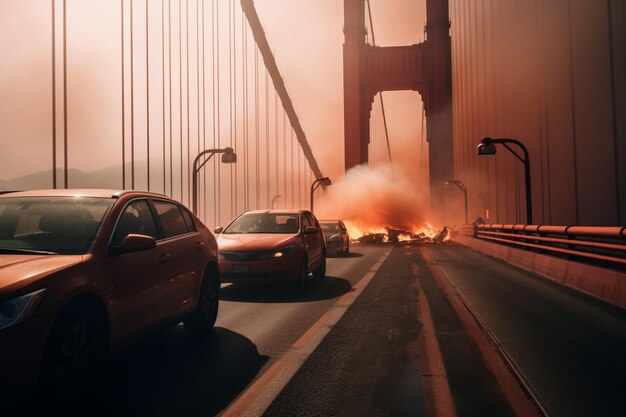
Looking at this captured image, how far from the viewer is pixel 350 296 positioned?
893 centimetres

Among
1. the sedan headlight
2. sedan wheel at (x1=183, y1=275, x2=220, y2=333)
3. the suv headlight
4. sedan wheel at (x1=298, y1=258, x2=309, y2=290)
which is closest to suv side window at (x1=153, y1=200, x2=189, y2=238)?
sedan wheel at (x1=183, y1=275, x2=220, y2=333)

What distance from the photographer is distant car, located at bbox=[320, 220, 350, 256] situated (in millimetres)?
20906

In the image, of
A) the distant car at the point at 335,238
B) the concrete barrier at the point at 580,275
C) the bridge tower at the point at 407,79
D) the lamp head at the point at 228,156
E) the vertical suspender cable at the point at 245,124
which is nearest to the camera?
the concrete barrier at the point at 580,275

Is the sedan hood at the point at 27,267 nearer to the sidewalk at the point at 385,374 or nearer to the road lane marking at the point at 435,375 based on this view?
the sidewalk at the point at 385,374

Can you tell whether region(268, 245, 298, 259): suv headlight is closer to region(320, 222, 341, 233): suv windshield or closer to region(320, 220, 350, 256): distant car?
region(320, 220, 350, 256): distant car

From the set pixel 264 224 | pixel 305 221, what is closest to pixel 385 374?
pixel 264 224

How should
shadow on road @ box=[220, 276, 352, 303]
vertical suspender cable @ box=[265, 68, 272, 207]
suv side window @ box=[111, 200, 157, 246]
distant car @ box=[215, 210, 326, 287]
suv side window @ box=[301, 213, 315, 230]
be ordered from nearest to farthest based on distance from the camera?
suv side window @ box=[111, 200, 157, 246]
shadow on road @ box=[220, 276, 352, 303]
distant car @ box=[215, 210, 326, 287]
suv side window @ box=[301, 213, 315, 230]
vertical suspender cable @ box=[265, 68, 272, 207]

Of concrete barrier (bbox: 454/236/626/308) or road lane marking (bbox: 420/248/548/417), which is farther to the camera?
concrete barrier (bbox: 454/236/626/308)

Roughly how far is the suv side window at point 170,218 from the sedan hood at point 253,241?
10.8ft

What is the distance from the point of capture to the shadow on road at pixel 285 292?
8.73 metres

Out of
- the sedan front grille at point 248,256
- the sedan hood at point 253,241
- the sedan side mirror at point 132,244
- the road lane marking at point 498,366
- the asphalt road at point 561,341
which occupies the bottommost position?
the asphalt road at point 561,341

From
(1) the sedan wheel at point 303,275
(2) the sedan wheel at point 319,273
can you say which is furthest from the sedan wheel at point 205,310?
(2) the sedan wheel at point 319,273

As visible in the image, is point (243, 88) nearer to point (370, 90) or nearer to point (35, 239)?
point (370, 90)

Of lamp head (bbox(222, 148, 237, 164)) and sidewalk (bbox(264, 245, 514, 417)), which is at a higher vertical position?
lamp head (bbox(222, 148, 237, 164))
